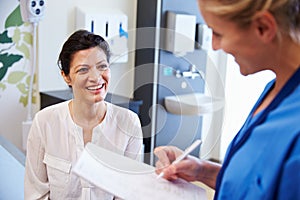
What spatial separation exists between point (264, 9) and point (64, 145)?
754 millimetres

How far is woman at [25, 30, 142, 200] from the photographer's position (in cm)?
96

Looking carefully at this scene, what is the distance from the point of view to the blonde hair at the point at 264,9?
0.46m

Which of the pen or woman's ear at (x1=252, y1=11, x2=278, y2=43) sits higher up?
woman's ear at (x1=252, y1=11, x2=278, y2=43)

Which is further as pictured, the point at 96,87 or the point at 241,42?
the point at 96,87

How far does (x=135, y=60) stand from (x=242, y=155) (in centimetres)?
62

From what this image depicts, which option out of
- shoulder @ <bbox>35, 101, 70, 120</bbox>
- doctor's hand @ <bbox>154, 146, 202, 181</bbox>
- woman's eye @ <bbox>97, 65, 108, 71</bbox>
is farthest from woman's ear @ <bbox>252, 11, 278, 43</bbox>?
shoulder @ <bbox>35, 101, 70, 120</bbox>

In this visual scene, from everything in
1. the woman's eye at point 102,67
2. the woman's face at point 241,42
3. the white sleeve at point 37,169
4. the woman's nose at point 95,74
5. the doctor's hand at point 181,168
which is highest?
the woman's face at point 241,42

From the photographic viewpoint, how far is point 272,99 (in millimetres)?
559

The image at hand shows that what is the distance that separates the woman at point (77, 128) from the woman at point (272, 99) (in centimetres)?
46

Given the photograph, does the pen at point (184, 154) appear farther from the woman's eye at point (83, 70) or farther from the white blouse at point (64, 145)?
the woman's eye at point (83, 70)

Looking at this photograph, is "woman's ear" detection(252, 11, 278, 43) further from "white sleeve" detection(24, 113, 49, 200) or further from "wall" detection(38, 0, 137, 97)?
"wall" detection(38, 0, 137, 97)

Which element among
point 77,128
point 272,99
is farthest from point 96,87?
point 272,99

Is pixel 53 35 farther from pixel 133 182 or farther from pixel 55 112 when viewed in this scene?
pixel 133 182

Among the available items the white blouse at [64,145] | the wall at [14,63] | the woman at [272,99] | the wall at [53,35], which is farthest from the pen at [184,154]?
the wall at [14,63]
